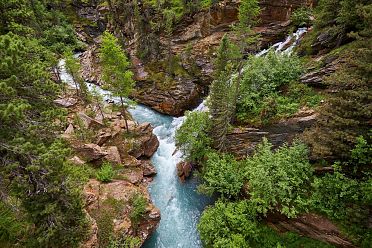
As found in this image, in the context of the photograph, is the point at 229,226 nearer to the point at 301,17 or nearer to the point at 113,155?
the point at 113,155

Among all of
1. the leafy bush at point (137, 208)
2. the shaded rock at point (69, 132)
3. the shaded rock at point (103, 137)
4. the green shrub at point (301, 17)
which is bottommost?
the leafy bush at point (137, 208)

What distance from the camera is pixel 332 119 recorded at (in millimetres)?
17266

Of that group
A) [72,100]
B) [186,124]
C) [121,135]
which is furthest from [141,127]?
[72,100]

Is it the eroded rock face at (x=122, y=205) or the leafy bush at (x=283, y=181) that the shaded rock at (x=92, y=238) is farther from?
the leafy bush at (x=283, y=181)

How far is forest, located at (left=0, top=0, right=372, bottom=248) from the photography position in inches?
531

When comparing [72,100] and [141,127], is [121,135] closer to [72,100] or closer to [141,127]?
[141,127]

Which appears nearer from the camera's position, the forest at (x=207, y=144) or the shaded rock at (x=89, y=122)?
the forest at (x=207, y=144)

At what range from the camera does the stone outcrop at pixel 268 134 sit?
21.4 meters

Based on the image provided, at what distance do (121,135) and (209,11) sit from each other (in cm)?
2409

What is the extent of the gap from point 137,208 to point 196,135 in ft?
28.8

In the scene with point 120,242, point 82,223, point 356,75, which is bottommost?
point 120,242

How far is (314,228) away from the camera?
18.0 meters

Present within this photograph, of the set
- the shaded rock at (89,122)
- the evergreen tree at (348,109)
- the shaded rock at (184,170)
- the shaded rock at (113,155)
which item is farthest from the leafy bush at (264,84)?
the shaded rock at (89,122)

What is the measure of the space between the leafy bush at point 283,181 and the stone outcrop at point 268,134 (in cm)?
216
